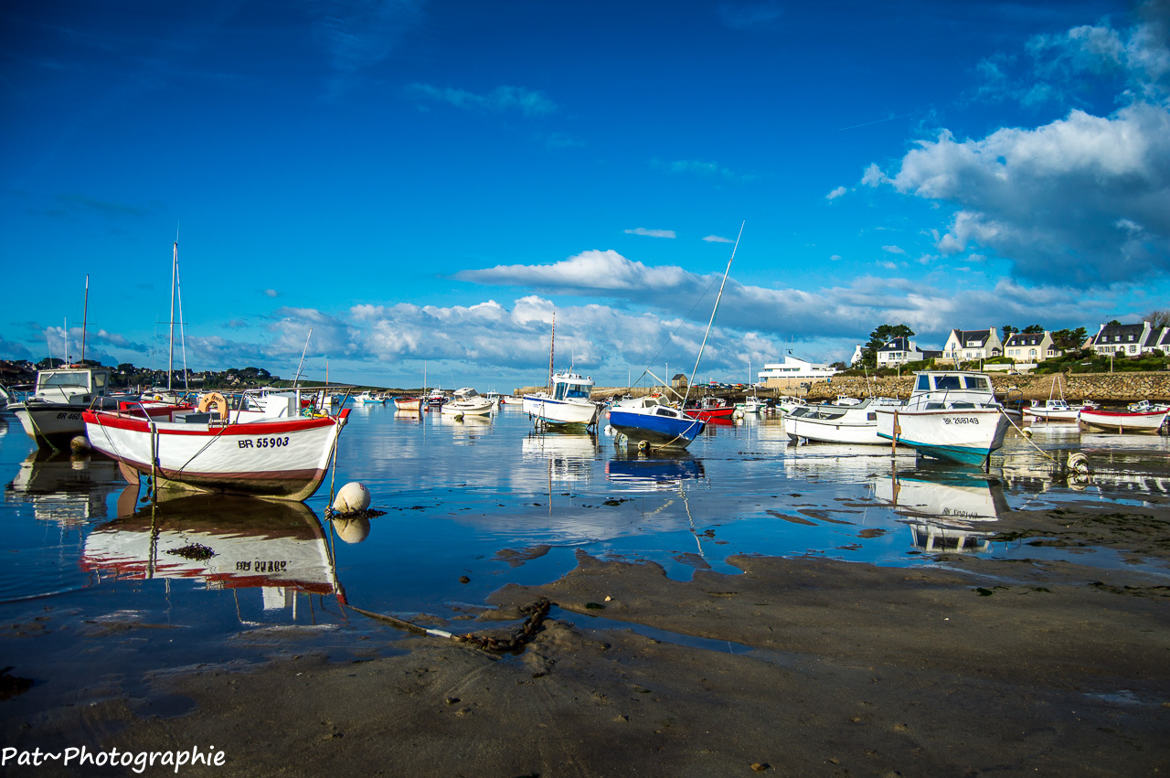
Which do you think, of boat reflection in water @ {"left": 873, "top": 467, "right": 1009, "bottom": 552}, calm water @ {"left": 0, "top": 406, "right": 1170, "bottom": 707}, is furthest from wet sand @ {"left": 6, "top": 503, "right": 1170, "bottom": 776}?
boat reflection in water @ {"left": 873, "top": 467, "right": 1009, "bottom": 552}

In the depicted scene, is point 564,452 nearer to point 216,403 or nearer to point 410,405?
point 216,403

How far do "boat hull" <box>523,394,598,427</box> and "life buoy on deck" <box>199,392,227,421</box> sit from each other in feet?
98.3

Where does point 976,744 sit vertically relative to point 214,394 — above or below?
below

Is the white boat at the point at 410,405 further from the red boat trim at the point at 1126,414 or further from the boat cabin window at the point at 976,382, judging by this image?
the boat cabin window at the point at 976,382

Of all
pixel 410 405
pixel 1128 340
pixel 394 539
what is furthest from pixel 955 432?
pixel 1128 340

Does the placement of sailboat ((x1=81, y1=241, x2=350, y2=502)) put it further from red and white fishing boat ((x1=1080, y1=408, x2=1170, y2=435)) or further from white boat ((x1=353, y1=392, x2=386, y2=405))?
white boat ((x1=353, y1=392, x2=386, y2=405))

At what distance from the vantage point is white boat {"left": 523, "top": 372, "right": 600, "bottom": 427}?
171 feet

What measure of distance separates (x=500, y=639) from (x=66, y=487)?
63.3ft

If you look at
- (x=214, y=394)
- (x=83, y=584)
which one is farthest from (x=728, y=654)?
(x=214, y=394)

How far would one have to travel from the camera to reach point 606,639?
7.52m

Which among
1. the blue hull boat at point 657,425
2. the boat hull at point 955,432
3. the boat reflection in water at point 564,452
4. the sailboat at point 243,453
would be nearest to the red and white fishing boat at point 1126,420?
the boat hull at point 955,432

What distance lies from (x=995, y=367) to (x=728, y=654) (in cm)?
12887

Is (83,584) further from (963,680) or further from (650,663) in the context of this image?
(963,680)

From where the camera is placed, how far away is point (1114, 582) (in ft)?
32.7
